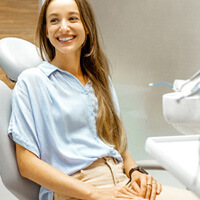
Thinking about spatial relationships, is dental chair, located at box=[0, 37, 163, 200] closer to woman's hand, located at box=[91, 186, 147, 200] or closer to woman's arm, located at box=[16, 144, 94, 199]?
woman's arm, located at box=[16, 144, 94, 199]

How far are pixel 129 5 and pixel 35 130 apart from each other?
0.99m

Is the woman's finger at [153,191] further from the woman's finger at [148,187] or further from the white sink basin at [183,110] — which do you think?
the white sink basin at [183,110]

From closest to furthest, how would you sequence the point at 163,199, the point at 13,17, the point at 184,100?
the point at 184,100 → the point at 163,199 → the point at 13,17

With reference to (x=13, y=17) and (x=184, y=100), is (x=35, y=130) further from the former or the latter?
(x=13, y=17)

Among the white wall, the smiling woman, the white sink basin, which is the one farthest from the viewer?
the smiling woman

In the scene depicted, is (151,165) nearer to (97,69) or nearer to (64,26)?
(97,69)

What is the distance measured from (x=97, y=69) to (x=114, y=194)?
1.66ft

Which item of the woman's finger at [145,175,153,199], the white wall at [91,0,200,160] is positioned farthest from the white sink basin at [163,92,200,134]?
the white wall at [91,0,200,160]

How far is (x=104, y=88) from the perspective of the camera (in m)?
1.43

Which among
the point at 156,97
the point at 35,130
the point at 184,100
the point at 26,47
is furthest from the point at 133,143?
the point at 184,100

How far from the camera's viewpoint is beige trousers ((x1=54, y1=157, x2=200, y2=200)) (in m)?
1.20

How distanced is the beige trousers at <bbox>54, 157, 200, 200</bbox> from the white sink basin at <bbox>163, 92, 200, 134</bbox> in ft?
1.70

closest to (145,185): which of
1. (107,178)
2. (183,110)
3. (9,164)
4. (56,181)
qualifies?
(107,178)

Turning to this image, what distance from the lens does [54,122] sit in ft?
3.97
